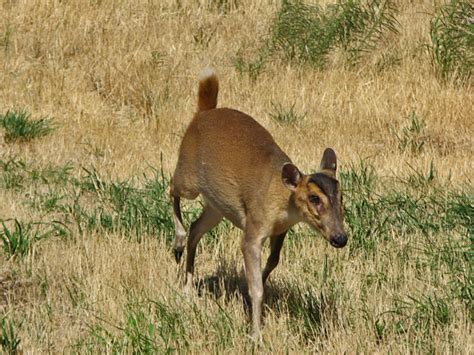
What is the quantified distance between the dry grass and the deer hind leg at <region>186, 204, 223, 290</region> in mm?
161

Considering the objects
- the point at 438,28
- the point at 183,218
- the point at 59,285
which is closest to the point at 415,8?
the point at 438,28

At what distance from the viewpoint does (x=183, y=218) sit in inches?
341

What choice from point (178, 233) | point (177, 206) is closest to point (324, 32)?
point (177, 206)

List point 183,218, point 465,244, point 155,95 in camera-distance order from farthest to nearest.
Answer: point 155,95, point 183,218, point 465,244

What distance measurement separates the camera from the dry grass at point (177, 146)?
6.44 meters

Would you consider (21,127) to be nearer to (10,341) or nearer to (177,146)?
(177,146)

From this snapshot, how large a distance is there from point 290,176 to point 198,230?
154cm

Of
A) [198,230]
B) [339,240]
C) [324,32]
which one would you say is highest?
[339,240]

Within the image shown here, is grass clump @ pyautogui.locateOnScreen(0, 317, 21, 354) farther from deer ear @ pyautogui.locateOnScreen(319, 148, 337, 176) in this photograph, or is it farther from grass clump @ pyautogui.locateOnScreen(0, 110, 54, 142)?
grass clump @ pyautogui.locateOnScreen(0, 110, 54, 142)

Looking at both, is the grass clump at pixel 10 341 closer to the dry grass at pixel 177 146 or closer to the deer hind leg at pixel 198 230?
the dry grass at pixel 177 146

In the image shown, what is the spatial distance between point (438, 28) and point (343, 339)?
7.56 metres

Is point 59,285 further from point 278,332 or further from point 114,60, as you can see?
point 114,60

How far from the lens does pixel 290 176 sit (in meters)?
6.37

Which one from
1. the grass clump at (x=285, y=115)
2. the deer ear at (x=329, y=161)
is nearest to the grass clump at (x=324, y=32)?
the grass clump at (x=285, y=115)
